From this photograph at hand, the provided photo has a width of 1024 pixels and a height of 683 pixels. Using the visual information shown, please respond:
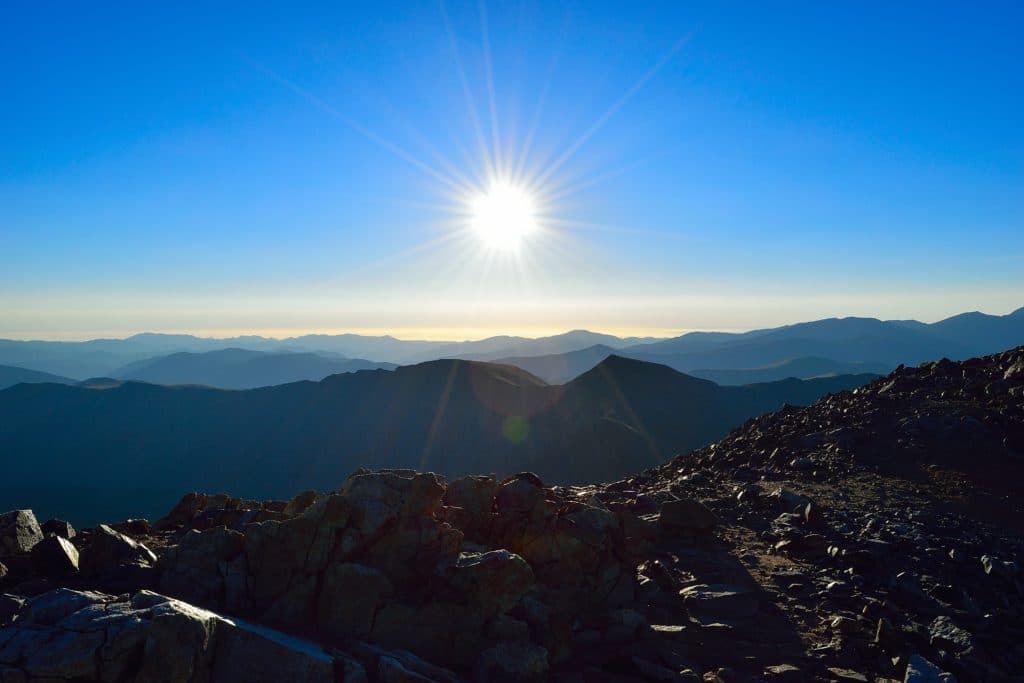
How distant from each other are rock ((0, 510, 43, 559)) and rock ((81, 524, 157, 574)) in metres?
1.25

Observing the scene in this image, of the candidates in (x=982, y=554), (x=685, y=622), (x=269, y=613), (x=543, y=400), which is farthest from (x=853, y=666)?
(x=543, y=400)

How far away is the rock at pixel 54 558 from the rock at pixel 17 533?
616 mm

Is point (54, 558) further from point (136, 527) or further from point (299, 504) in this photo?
point (299, 504)

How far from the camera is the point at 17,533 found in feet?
26.6

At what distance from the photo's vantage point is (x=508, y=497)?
9.70m

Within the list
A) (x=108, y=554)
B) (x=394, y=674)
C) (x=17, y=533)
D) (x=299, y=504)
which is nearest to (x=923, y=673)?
(x=394, y=674)

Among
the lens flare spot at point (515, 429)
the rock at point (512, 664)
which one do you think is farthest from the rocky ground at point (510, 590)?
the lens flare spot at point (515, 429)

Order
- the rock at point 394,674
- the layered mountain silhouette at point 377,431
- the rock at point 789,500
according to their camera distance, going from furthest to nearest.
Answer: the layered mountain silhouette at point 377,431
the rock at point 789,500
the rock at point 394,674

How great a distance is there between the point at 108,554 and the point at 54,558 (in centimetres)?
68

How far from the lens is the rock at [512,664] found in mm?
6336

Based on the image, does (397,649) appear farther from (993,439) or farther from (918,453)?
(993,439)

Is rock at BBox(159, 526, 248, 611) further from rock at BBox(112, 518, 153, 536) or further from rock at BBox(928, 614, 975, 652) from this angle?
rock at BBox(928, 614, 975, 652)

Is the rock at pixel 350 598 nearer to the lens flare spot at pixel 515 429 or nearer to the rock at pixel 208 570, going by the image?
the rock at pixel 208 570

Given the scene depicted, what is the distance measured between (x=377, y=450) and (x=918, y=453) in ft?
282
